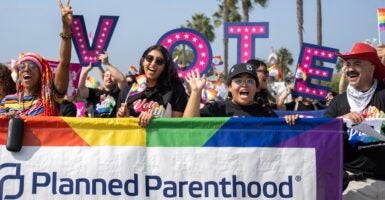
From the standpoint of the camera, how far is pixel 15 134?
11.8ft

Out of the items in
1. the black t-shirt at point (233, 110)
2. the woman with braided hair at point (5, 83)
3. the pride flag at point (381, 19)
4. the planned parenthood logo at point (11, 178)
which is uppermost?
the pride flag at point (381, 19)

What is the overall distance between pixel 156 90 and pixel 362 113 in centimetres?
161

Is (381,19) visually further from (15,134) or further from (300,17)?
(300,17)

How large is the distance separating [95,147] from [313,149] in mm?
1486

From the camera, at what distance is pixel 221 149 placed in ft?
11.9

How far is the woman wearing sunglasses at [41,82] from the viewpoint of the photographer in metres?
4.02

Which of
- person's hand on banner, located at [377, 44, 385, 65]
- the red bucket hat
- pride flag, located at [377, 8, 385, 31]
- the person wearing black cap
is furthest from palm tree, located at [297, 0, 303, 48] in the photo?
the person wearing black cap

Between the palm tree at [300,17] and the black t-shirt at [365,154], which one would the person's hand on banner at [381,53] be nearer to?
the black t-shirt at [365,154]

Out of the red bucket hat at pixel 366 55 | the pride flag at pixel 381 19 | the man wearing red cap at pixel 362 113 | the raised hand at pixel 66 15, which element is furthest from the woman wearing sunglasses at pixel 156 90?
the pride flag at pixel 381 19

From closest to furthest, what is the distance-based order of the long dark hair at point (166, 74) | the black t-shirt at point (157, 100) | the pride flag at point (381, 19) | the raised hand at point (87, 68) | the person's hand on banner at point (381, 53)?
the black t-shirt at point (157, 100), the long dark hair at point (166, 74), the person's hand on banner at point (381, 53), the raised hand at point (87, 68), the pride flag at point (381, 19)

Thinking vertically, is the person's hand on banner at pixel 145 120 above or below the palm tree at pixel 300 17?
below

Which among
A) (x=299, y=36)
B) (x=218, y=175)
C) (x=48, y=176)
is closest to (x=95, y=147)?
(x=48, y=176)

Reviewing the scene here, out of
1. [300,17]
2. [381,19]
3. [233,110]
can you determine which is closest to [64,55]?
[233,110]

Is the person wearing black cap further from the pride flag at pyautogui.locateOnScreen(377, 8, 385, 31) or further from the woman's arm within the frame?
the pride flag at pyautogui.locateOnScreen(377, 8, 385, 31)
